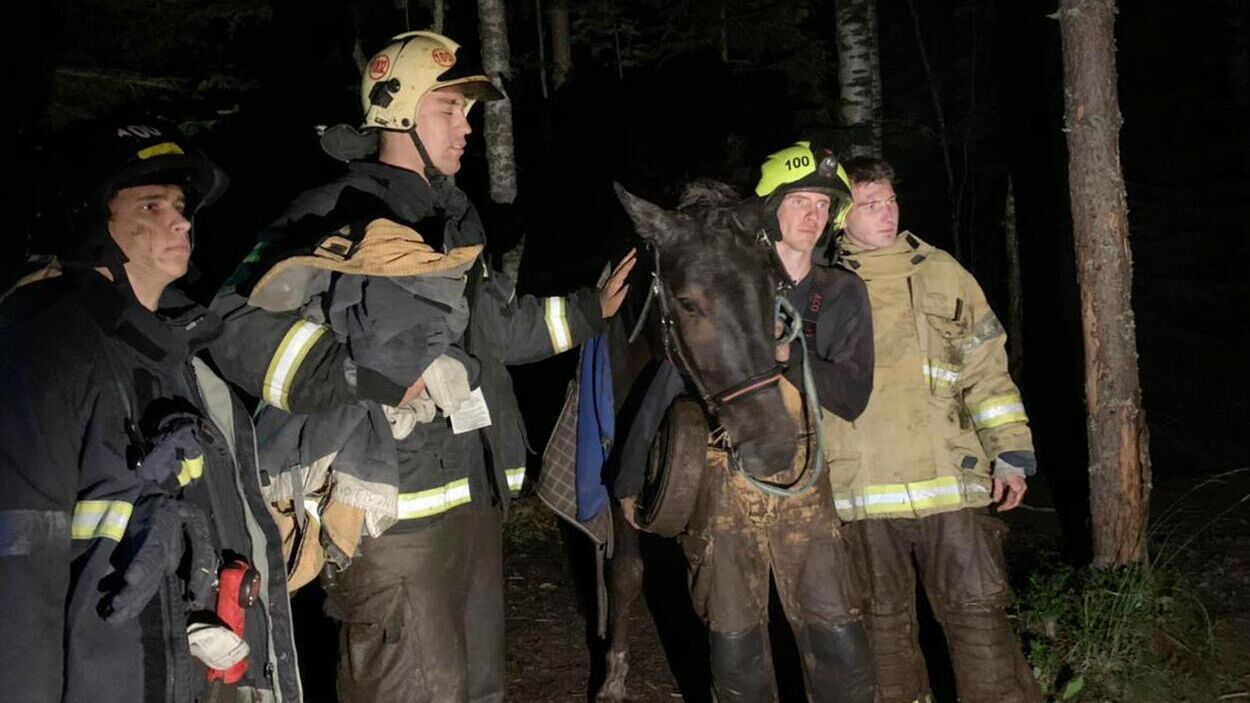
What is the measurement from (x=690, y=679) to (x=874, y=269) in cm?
277

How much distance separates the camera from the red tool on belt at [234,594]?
98.0 inches

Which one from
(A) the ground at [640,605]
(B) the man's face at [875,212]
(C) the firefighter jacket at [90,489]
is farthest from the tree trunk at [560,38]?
(C) the firefighter jacket at [90,489]

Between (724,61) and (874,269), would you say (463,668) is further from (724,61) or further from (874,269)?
(724,61)

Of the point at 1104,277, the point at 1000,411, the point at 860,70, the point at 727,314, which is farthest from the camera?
the point at 860,70

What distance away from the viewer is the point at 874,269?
4230 mm

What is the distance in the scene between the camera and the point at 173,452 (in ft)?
7.58

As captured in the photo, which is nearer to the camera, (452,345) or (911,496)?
(452,345)

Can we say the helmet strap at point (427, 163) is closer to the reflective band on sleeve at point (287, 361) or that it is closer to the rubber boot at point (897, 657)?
the reflective band on sleeve at point (287, 361)

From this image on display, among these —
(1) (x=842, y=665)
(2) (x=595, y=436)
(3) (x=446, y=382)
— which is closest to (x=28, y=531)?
(3) (x=446, y=382)

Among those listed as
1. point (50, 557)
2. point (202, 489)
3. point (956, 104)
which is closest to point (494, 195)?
point (202, 489)

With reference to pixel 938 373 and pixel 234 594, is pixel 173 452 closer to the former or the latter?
pixel 234 594

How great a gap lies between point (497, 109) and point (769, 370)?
4721 mm

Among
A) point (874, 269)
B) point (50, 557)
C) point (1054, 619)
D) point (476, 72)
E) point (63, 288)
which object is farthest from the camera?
point (1054, 619)

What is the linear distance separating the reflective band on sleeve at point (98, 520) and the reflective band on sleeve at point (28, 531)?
83mm
